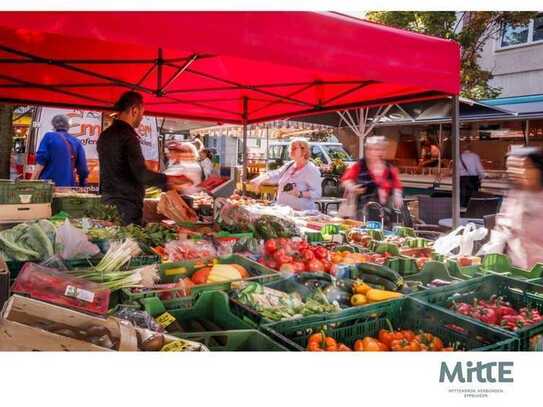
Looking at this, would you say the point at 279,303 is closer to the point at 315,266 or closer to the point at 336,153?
the point at 315,266

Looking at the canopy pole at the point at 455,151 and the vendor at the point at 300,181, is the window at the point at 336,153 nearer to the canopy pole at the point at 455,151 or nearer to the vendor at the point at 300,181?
the vendor at the point at 300,181

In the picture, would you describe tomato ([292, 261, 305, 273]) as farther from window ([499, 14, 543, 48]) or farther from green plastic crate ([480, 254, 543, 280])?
window ([499, 14, 543, 48])

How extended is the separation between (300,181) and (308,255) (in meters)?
2.88

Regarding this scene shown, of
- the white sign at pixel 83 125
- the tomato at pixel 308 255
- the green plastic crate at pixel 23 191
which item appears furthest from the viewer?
the white sign at pixel 83 125

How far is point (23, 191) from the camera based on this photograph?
4156 mm

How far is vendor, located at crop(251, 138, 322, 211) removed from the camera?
19.0 ft

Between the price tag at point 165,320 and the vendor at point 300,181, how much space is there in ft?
12.7

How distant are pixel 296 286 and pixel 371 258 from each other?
2.93ft

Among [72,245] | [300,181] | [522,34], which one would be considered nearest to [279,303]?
[72,245]

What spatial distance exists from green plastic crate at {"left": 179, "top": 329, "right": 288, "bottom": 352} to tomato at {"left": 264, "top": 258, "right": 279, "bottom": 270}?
1.04 metres

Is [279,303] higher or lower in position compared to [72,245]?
lower

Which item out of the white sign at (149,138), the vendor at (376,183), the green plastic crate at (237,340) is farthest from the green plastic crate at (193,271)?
the white sign at (149,138)

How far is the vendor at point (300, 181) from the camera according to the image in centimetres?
580
